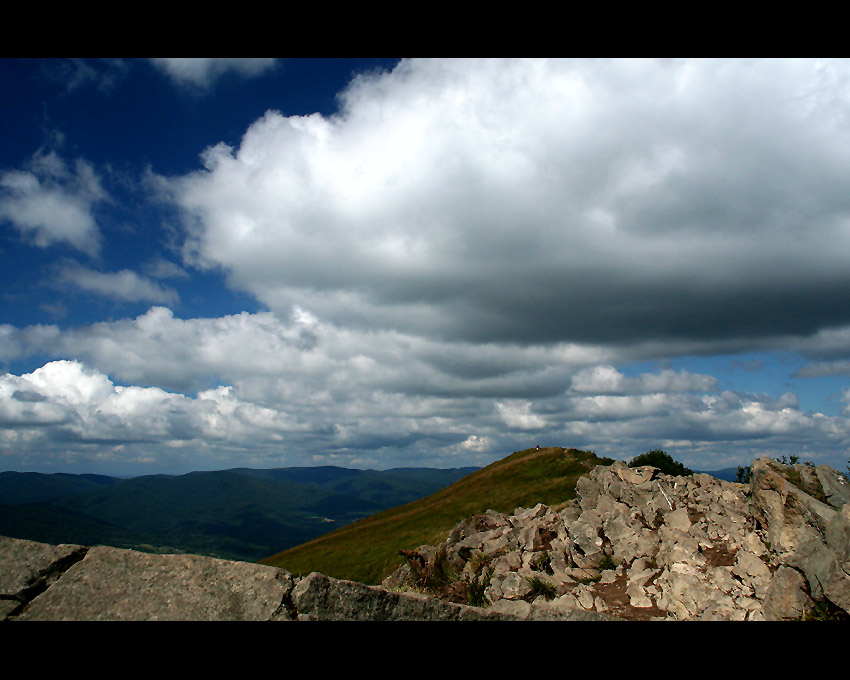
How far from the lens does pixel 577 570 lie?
24047mm

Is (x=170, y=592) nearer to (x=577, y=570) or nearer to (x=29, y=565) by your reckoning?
(x=29, y=565)

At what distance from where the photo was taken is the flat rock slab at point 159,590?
440 centimetres

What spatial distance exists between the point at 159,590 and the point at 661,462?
74.9 metres

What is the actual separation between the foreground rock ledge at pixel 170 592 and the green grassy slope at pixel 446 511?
49473 millimetres

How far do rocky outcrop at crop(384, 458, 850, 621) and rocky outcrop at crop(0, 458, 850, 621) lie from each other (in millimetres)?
59

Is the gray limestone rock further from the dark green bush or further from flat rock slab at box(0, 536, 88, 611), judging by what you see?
the dark green bush

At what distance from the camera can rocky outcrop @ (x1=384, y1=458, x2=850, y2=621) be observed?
43.7 feet

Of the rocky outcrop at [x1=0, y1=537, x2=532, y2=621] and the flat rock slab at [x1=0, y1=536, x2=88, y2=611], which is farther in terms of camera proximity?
the rocky outcrop at [x1=0, y1=537, x2=532, y2=621]

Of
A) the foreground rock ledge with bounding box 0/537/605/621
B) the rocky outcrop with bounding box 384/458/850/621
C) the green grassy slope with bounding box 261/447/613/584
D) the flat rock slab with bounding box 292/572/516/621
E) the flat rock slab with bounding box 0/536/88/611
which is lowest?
the green grassy slope with bounding box 261/447/613/584

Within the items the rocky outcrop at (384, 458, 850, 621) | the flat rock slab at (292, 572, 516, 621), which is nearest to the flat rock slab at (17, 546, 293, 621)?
the flat rock slab at (292, 572, 516, 621)
